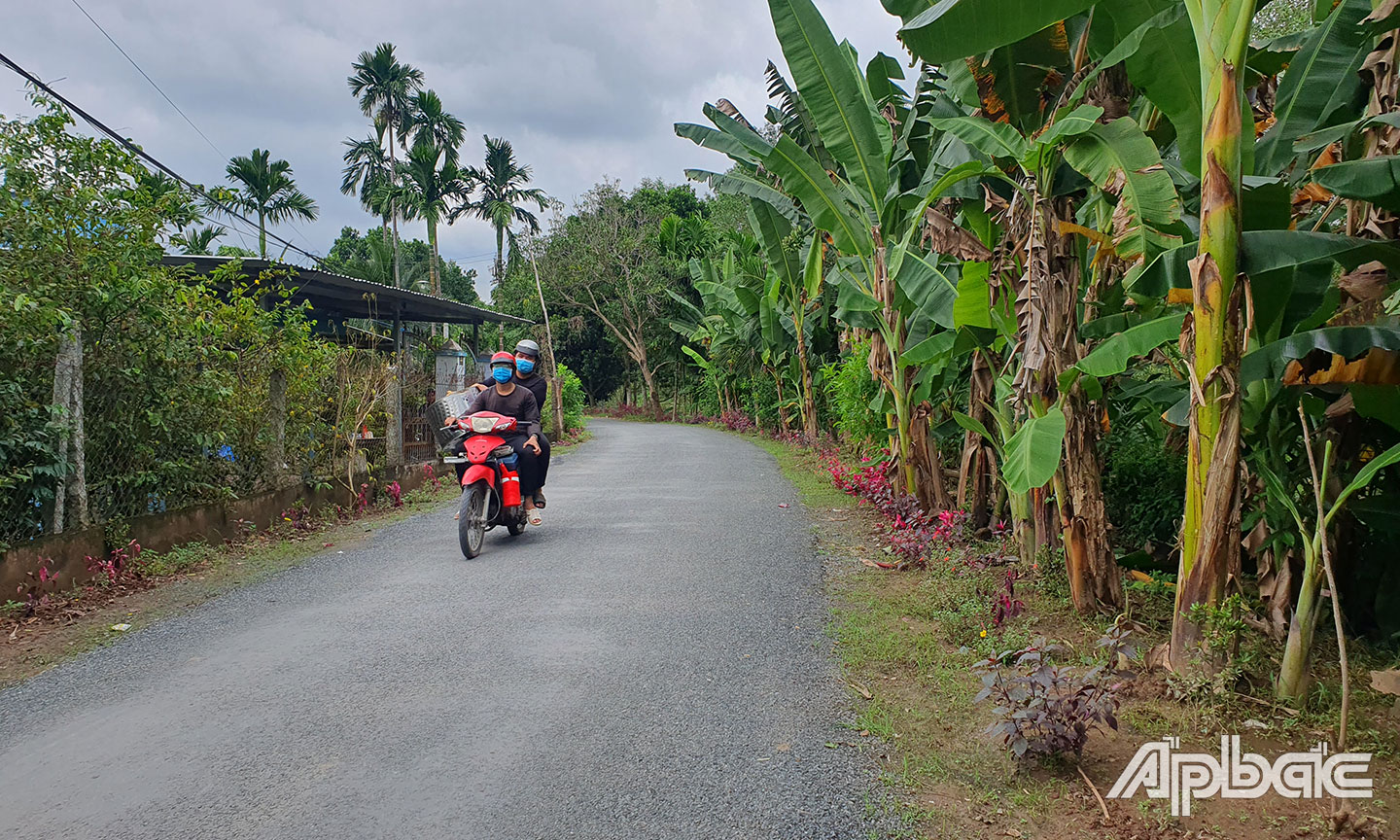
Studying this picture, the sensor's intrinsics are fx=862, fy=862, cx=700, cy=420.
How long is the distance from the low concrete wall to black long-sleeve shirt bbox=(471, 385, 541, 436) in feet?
7.61

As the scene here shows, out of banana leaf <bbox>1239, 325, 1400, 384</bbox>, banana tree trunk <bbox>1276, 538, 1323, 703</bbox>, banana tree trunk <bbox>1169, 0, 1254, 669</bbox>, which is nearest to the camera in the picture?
banana leaf <bbox>1239, 325, 1400, 384</bbox>

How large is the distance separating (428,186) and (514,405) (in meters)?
28.7

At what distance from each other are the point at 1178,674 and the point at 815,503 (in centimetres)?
697

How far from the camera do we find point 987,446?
7.09 metres

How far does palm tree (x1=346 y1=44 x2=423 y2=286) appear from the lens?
33.9 m

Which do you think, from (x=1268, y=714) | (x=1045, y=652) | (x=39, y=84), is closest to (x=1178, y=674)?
(x=1268, y=714)

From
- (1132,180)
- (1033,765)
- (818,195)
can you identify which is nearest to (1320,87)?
(1132,180)

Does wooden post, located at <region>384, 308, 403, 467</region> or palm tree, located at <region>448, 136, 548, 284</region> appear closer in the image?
wooden post, located at <region>384, 308, 403, 467</region>

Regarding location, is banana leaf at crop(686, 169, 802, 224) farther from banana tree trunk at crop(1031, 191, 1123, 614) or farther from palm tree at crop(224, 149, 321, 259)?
palm tree at crop(224, 149, 321, 259)

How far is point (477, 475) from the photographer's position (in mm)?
7660

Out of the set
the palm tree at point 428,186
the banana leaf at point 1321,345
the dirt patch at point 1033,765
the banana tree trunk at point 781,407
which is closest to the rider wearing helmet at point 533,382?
the dirt patch at point 1033,765

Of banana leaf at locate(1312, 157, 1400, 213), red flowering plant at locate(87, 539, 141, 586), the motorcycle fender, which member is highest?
banana leaf at locate(1312, 157, 1400, 213)

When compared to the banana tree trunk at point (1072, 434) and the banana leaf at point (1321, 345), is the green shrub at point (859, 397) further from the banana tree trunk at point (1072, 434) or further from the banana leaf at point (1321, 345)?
the banana leaf at point (1321, 345)

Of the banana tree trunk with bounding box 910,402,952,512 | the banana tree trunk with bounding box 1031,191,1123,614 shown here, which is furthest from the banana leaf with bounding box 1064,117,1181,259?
the banana tree trunk with bounding box 910,402,952,512
